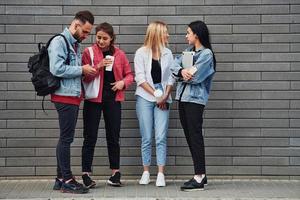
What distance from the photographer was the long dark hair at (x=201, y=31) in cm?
709

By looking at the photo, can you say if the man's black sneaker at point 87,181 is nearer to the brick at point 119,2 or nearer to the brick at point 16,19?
the brick at point 16,19

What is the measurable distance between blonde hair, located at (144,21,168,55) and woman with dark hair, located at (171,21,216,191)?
272 millimetres

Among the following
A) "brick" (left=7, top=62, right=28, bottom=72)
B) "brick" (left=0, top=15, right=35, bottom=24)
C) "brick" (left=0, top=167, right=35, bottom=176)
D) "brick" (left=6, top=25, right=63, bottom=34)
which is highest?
"brick" (left=0, top=15, right=35, bottom=24)

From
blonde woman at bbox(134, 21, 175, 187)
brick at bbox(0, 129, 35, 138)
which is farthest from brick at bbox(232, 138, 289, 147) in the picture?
brick at bbox(0, 129, 35, 138)

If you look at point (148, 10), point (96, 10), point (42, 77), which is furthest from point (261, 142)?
point (42, 77)

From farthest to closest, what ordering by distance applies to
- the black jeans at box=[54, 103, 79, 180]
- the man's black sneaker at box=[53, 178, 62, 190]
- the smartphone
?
the man's black sneaker at box=[53, 178, 62, 190] < the smartphone < the black jeans at box=[54, 103, 79, 180]

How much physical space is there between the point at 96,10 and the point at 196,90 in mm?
1556

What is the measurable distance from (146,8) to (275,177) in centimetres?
249

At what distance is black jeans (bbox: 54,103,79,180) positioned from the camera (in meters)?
6.82

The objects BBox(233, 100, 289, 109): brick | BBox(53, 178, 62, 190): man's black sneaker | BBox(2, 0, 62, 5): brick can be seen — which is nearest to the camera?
BBox(53, 178, 62, 190): man's black sneaker

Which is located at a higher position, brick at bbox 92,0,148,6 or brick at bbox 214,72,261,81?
brick at bbox 92,0,148,6

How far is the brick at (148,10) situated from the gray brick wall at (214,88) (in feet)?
0.04

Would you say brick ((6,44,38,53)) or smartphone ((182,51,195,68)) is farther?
brick ((6,44,38,53))

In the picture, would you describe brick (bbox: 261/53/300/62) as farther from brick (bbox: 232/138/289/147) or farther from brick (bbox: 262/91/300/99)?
brick (bbox: 232/138/289/147)
